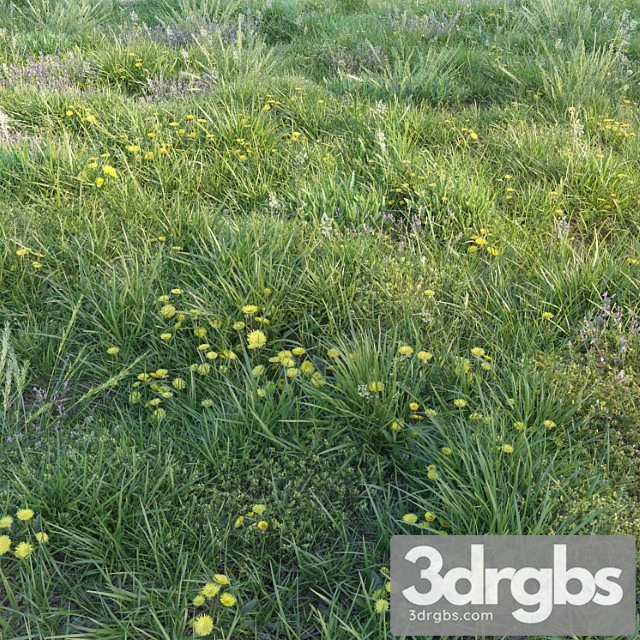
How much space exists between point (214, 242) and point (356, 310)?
81cm

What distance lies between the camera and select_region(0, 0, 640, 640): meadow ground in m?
2.24

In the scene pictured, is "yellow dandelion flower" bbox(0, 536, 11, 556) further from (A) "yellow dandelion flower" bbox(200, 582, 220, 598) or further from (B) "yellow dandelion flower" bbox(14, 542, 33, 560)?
(A) "yellow dandelion flower" bbox(200, 582, 220, 598)

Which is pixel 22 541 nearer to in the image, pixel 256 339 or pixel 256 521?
pixel 256 521

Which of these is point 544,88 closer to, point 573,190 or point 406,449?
point 573,190

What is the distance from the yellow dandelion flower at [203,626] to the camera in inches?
78.9

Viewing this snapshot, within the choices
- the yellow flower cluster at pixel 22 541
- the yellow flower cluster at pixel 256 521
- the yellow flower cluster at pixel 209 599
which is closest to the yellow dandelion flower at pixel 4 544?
the yellow flower cluster at pixel 22 541

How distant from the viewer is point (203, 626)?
6.62 ft

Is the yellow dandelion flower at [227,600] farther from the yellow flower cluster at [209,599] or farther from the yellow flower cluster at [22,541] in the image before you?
the yellow flower cluster at [22,541]

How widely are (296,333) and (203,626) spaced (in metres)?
1.46

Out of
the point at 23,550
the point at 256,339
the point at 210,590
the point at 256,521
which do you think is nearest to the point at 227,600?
the point at 210,590

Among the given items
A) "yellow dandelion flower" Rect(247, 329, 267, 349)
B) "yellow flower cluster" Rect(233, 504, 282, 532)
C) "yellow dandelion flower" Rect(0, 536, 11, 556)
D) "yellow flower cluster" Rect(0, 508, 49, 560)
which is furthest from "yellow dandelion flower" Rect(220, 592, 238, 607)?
"yellow dandelion flower" Rect(247, 329, 267, 349)

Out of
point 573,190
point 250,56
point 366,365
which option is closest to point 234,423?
point 366,365

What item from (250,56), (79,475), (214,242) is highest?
(250,56)

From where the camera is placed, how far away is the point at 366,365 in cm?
269
